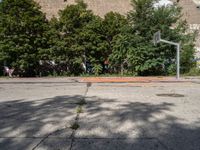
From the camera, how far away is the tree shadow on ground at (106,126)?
18.1 ft

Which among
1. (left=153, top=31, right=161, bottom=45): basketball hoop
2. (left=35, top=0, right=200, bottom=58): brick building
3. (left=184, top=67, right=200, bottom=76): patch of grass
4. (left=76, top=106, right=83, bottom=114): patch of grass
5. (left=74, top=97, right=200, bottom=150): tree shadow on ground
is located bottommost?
(left=74, top=97, right=200, bottom=150): tree shadow on ground

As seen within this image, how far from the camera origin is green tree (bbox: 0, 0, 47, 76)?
26562mm

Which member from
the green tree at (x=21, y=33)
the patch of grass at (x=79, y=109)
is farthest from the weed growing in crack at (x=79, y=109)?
the green tree at (x=21, y=33)

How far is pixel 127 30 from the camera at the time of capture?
27.4 m

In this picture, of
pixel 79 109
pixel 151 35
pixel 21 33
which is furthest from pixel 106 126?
pixel 21 33

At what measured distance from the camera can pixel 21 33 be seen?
88.9 feet

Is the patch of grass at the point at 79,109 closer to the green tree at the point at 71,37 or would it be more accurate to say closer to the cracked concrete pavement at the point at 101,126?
the cracked concrete pavement at the point at 101,126

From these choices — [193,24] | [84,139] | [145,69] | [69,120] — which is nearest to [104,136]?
[84,139]

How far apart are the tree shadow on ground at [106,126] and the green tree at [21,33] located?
17461 millimetres

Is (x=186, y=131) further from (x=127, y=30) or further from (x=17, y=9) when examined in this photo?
(x=17, y=9)

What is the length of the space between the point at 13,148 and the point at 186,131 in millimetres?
3279

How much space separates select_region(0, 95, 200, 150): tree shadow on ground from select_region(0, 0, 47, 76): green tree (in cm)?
1746

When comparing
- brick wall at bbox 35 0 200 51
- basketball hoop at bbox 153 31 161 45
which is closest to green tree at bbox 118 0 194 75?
basketball hoop at bbox 153 31 161 45

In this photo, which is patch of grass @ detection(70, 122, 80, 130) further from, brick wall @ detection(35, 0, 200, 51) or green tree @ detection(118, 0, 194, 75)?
brick wall @ detection(35, 0, 200, 51)
